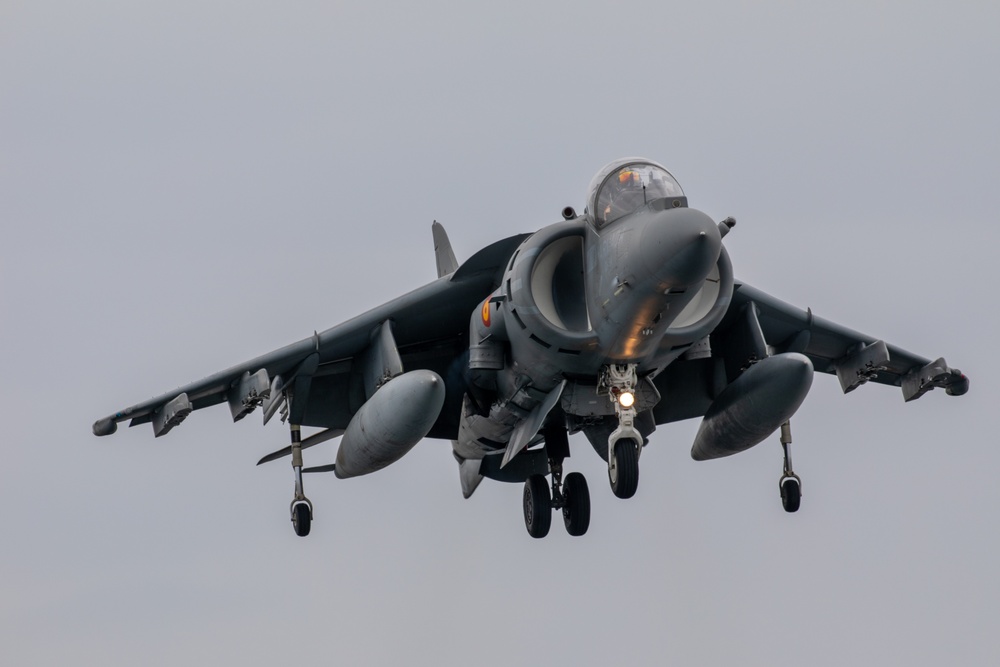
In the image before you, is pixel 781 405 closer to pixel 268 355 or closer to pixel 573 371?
pixel 573 371

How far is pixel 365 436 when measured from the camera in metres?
21.4

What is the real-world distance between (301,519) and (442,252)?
502cm

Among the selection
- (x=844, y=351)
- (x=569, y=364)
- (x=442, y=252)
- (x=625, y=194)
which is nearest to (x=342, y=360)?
(x=442, y=252)

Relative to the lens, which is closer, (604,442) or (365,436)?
(365,436)

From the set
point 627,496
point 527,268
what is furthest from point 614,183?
point 627,496

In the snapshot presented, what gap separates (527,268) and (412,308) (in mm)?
3058

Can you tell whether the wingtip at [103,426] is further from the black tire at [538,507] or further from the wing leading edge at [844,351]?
the wing leading edge at [844,351]

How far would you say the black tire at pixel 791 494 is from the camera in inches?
934

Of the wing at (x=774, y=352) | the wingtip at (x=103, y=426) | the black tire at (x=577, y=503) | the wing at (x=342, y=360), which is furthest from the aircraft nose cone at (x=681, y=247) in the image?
the wingtip at (x=103, y=426)

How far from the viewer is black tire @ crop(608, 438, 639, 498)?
20344 mm

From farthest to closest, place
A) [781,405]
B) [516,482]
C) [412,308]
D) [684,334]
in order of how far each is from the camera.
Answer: [516,482], [412,308], [781,405], [684,334]

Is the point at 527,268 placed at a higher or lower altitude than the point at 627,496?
higher

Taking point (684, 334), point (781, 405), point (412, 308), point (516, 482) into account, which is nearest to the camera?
point (684, 334)

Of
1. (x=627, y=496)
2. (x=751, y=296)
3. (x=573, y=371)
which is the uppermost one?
(x=751, y=296)
